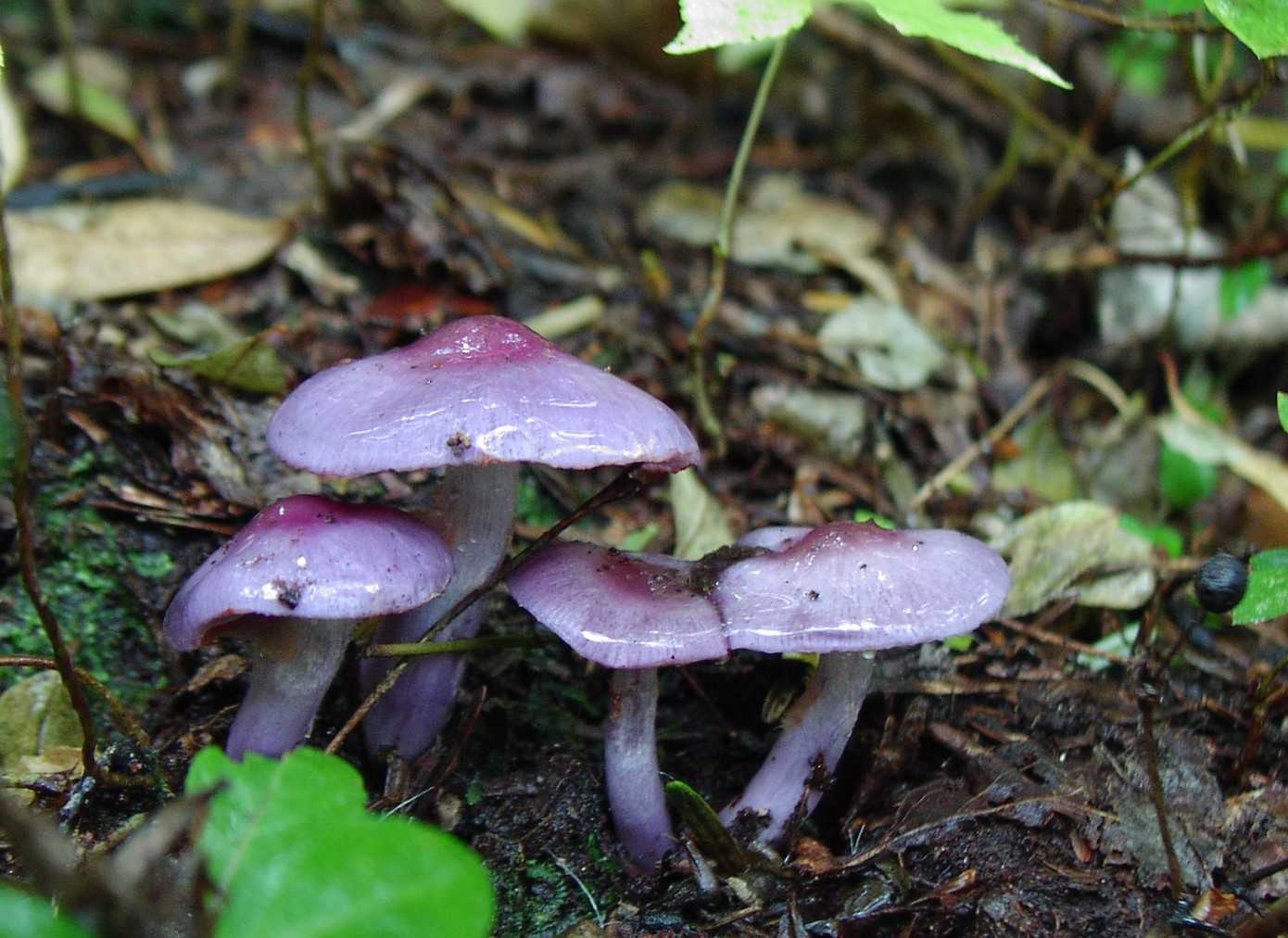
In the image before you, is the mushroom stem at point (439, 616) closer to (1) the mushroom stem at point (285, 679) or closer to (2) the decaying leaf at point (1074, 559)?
(1) the mushroom stem at point (285, 679)

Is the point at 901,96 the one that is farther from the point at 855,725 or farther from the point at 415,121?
the point at 855,725

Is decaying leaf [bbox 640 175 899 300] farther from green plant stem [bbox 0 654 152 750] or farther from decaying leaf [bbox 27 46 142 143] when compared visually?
green plant stem [bbox 0 654 152 750]

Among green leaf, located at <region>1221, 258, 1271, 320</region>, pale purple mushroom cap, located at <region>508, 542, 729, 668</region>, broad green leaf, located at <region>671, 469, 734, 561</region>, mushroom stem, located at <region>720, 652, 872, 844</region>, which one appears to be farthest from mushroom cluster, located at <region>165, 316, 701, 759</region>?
green leaf, located at <region>1221, 258, 1271, 320</region>

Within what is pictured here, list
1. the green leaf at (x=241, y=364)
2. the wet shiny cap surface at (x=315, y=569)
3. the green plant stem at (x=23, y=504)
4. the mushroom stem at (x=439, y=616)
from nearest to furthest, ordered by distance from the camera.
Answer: the green plant stem at (x=23, y=504) < the wet shiny cap surface at (x=315, y=569) < the mushroom stem at (x=439, y=616) < the green leaf at (x=241, y=364)

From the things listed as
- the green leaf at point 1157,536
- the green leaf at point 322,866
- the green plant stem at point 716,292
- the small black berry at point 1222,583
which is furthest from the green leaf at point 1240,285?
the green leaf at point 322,866

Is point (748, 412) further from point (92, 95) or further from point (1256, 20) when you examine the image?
point (92, 95)

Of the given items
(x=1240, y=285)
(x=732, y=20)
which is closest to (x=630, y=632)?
(x=732, y=20)
